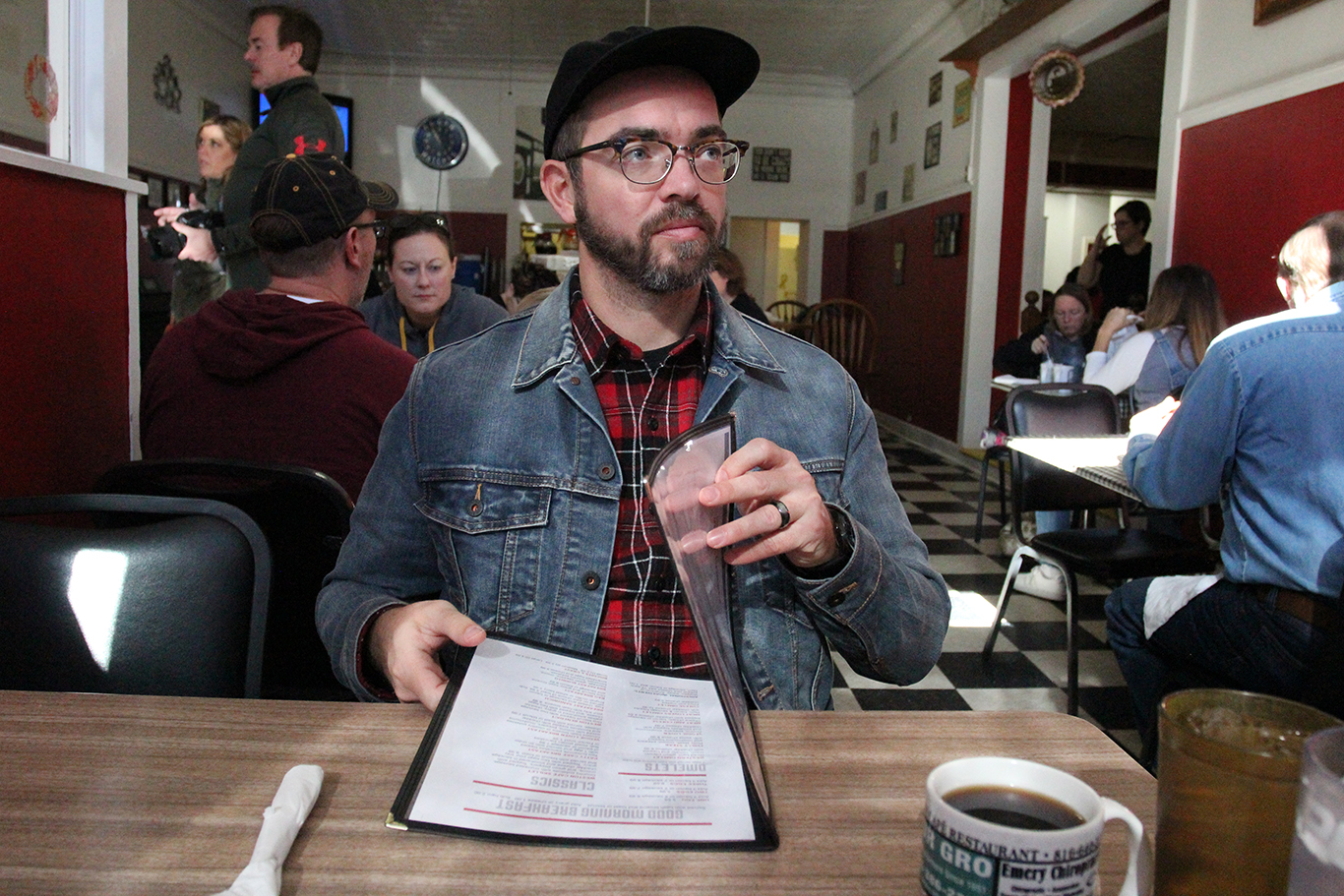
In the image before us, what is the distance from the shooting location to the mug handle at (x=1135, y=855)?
1.73ft

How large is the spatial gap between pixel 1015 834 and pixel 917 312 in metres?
8.10

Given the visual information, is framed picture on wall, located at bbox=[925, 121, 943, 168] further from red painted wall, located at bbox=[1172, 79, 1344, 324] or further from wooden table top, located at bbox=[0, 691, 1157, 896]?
wooden table top, located at bbox=[0, 691, 1157, 896]

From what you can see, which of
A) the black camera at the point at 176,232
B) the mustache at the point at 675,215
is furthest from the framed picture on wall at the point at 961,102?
the mustache at the point at 675,215

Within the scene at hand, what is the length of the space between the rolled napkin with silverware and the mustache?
0.72 meters

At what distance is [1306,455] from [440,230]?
2519 millimetres

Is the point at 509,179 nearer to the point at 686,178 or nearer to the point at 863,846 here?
the point at 686,178

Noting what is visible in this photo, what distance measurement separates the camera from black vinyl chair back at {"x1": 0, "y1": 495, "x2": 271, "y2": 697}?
1106 millimetres

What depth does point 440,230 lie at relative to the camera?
3256mm

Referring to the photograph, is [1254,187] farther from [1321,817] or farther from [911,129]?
[911,129]

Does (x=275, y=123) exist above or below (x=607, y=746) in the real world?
above

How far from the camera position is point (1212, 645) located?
1.95 metres

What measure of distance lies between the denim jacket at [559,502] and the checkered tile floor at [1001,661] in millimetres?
1568

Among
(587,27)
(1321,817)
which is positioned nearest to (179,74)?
(587,27)

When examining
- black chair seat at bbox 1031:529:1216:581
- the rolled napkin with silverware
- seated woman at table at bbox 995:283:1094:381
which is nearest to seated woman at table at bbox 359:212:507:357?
black chair seat at bbox 1031:529:1216:581
